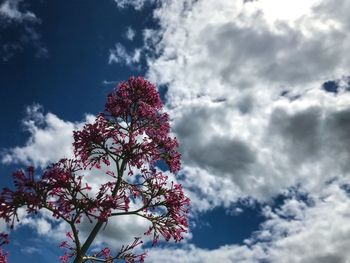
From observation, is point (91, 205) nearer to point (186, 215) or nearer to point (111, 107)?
point (186, 215)

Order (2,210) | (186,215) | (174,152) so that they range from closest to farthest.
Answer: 1. (2,210)
2. (186,215)
3. (174,152)

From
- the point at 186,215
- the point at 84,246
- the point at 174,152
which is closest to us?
the point at 84,246

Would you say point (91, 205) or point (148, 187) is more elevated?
point (148, 187)

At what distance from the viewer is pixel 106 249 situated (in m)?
16.7

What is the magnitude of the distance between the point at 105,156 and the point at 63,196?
3.67 meters

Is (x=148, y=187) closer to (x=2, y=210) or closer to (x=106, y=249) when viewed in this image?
(x=106, y=249)

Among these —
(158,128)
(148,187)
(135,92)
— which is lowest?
(148,187)

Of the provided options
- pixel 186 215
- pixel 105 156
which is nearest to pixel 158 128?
pixel 105 156

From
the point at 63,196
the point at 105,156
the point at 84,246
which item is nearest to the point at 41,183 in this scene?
the point at 63,196

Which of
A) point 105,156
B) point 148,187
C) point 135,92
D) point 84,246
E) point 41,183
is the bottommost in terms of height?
point 84,246

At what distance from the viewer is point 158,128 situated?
59.9 feet

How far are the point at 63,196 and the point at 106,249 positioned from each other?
353 cm

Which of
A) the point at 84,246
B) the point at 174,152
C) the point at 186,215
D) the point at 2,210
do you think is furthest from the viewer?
the point at 174,152

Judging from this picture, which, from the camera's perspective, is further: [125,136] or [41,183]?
[125,136]
